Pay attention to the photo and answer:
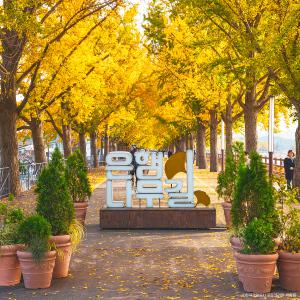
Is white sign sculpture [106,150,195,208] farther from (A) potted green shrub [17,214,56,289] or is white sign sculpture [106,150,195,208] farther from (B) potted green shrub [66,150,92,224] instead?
(A) potted green shrub [17,214,56,289]

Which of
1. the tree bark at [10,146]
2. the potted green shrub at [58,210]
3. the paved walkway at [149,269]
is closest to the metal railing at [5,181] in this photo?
the tree bark at [10,146]

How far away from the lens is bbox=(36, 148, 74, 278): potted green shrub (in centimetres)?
980

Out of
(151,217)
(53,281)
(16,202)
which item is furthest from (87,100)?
(53,281)

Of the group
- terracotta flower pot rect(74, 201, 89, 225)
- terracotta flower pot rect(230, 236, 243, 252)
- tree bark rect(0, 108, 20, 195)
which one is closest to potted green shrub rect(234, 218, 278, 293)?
terracotta flower pot rect(230, 236, 243, 252)

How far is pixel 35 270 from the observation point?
29.9 ft

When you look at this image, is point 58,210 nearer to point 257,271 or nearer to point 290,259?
point 257,271

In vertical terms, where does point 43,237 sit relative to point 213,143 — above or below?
below

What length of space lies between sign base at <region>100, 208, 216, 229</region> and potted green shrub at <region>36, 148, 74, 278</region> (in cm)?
543

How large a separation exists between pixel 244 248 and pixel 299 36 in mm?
13920

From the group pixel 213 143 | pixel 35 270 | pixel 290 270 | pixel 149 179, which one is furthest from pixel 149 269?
pixel 213 143

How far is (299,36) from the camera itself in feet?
69.6

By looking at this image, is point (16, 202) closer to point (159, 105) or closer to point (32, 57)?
point (32, 57)

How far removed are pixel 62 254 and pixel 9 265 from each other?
2.77ft

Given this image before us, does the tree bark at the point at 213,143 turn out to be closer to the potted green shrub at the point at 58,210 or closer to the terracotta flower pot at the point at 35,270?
the potted green shrub at the point at 58,210
